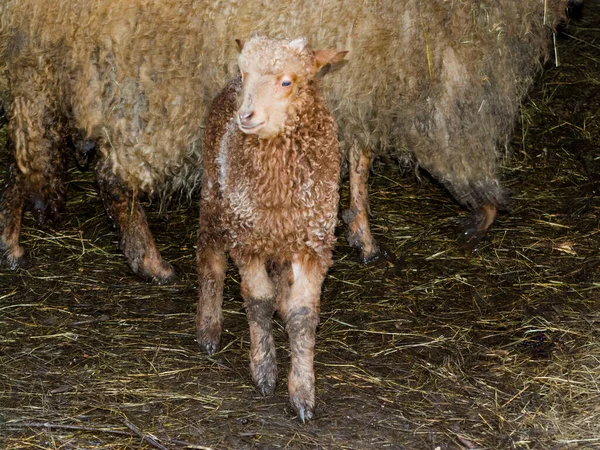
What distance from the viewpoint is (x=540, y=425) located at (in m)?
4.27

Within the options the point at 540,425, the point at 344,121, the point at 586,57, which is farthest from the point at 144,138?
the point at 586,57

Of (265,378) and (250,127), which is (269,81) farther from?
(265,378)

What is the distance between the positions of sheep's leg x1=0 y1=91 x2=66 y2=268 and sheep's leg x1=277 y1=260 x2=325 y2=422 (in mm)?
1712

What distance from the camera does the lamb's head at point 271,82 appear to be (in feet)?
12.5

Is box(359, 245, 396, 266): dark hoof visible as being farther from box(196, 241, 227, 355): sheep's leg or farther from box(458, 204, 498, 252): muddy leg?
box(196, 241, 227, 355): sheep's leg

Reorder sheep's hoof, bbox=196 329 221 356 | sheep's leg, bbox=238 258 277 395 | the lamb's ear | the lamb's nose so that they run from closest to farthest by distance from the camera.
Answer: the lamb's nose → the lamb's ear → sheep's leg, bbox=238 258 277 395 → sheep's hoof, bbox=196 329 221 356

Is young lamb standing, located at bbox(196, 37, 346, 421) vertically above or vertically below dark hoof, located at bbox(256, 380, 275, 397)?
above

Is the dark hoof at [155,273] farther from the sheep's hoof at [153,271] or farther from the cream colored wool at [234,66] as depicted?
the cream colored wool at [234,66]

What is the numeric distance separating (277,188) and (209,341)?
1.06 m

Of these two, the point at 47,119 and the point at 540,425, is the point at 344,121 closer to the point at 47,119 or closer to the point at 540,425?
the point at 47,119

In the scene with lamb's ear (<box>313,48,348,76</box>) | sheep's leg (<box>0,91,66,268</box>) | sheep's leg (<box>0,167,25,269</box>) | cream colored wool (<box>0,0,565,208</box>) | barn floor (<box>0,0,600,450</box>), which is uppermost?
lamb's ear (<box>313,48,348,76</box>)

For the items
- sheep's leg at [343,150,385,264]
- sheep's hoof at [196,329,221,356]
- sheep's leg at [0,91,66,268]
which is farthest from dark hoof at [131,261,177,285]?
sheep's leg at [343,150,385,264]

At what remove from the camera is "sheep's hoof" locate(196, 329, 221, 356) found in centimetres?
478

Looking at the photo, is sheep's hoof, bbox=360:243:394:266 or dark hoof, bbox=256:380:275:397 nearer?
dark hoof, bbox=256:380:275:397
